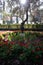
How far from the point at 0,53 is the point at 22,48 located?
637 mm

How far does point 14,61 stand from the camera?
5.21m

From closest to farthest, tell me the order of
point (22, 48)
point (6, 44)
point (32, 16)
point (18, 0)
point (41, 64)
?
point (41, 64)
point (22, 48)
point (6, 44)
point (18, 0)
point (32, 16)

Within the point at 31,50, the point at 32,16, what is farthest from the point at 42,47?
the point at 32,16

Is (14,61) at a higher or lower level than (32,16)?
higher

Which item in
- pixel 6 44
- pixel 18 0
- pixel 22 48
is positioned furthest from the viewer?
pixel 18 0

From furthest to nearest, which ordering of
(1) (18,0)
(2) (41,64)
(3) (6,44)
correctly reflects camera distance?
(1) (18,0) → (3) (6,44) → (2) (41,64)

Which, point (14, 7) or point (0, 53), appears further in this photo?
point (14, 7)

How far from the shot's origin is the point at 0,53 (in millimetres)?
5449

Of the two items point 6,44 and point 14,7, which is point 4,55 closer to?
point 6,44

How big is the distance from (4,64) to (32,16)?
24777mm

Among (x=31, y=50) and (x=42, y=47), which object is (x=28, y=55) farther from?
(x=42, y=47)

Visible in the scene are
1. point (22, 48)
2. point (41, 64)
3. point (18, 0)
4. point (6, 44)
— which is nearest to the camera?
point (41, 64)

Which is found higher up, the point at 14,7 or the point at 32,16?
the point at 14,7

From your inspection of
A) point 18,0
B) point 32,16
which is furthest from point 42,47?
point 32,16
